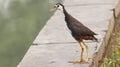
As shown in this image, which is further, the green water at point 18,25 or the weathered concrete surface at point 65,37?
the green water at point 18,25

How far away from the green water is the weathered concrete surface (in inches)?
58.5

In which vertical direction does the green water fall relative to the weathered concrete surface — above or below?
below

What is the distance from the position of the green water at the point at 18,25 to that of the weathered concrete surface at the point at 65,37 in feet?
4.88

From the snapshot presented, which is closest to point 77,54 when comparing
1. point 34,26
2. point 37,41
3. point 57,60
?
point 57,60

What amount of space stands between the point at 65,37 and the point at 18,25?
14.6 feet

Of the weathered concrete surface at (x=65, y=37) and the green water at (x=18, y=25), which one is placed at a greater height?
the weathered concrete surface at (x=65, y=37)

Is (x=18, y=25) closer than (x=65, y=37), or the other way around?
(x=65, y=37)

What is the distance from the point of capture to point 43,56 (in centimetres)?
599

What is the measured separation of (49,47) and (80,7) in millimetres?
2381

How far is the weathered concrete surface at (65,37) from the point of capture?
19.1ft

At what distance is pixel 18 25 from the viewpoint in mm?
11047

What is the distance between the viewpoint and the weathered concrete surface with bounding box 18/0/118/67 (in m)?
5.81

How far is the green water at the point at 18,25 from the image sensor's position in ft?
31.1

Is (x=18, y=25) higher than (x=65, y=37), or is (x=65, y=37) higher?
(x=65, y=37)
